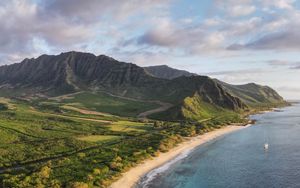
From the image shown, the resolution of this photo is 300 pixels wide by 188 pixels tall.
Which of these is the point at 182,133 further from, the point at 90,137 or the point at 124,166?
the point at 124,166

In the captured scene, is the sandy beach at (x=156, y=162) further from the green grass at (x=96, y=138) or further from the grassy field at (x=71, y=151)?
the green grass at (x=96, y=138)

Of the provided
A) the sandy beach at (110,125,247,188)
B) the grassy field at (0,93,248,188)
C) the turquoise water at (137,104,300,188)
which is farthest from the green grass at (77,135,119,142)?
the turquoise water at (137,104,300,188)

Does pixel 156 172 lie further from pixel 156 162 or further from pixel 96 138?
pixel 96 138

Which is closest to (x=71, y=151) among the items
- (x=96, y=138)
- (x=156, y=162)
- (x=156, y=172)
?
(x=96, y=138)

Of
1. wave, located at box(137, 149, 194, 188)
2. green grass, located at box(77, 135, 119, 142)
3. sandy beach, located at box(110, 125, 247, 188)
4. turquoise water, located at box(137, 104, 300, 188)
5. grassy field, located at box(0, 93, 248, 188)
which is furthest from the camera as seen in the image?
green grass, located at box(77, 135, 119, 142)

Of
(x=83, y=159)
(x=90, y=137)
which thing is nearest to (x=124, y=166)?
(x=83, y=159)

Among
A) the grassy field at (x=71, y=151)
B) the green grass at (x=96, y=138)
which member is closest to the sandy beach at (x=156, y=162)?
the grassy field at (x=71, y=151)

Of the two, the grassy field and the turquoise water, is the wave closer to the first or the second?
the turquoise water
